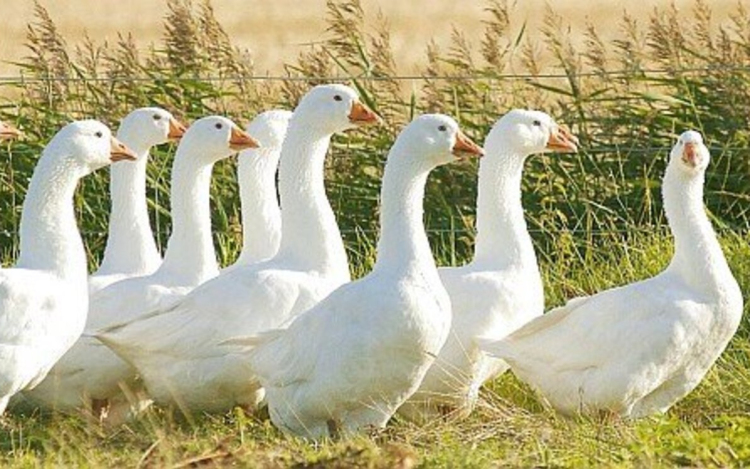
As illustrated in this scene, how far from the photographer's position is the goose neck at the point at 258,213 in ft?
35.0

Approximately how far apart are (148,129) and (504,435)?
308cm

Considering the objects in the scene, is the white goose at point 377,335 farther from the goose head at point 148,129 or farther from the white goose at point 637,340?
the goose head at point 148,129

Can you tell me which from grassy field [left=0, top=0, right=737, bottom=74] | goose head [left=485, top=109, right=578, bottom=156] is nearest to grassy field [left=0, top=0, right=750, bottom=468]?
goose head [left=485, top=109, right=578, bottom=156]

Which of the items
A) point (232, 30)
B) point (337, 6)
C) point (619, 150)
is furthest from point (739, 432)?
point (232, 30)

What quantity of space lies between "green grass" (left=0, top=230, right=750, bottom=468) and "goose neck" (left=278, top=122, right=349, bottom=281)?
2.64ft

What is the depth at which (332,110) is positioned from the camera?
10094mm

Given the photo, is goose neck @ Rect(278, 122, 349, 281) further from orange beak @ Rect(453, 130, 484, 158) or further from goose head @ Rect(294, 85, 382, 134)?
orange beak @ Rect(453, 130, 484, 158)

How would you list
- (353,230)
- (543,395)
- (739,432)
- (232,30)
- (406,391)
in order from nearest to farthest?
(739,432) < (406,391) < (543,395) < (353,230) < (232,30)

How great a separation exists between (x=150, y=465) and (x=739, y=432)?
2305 millimetres

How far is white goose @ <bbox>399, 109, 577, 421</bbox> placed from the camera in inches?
382

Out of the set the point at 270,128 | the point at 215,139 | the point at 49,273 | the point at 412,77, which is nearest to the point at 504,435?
the point at 49,273

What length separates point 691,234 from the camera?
9695mm

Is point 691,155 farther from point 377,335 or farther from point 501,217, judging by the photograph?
point 377,335

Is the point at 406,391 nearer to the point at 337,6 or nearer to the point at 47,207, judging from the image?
the point at 47,207
